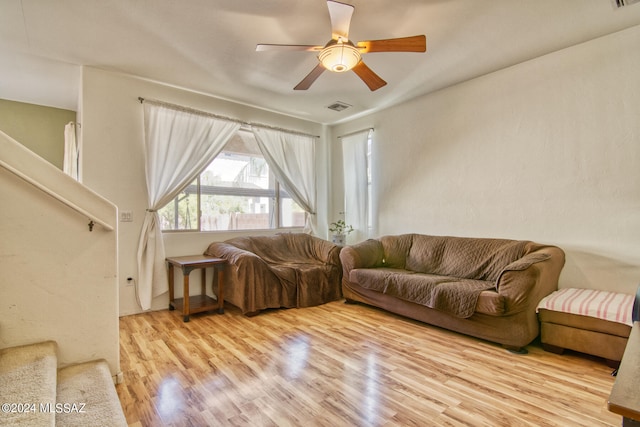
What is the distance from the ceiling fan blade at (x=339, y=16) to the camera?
6.73 ft

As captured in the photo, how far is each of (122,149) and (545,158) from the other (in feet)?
15.1

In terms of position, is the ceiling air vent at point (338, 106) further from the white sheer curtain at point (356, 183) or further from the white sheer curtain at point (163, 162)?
the white sheer curtain at point (163, 162)

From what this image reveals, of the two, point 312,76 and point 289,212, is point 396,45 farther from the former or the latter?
point 289,212

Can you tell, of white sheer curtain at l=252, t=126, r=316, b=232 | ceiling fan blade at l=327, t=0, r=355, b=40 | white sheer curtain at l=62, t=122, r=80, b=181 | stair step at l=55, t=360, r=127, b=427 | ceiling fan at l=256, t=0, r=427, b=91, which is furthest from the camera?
white sheer curtain at l=252, t=126, r=316, b=232

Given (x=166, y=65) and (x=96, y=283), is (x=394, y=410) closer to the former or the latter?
(x=96, y=283)

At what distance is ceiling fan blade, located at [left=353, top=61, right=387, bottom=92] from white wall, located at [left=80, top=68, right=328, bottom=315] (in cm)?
249

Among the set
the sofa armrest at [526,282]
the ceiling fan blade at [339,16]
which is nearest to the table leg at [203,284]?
the ceiling fan blade at [339,16]

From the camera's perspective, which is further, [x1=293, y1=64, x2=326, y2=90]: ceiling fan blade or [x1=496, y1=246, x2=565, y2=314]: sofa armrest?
[x1=293, y1=64, x2=326, y2=90]: ceiling fan blade

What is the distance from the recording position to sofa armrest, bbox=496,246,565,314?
247cm

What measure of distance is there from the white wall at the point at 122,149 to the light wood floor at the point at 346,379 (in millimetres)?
885

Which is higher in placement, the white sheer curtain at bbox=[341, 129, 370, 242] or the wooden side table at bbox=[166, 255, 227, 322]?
the white sheer curtain at bbox=[341, 129, 370, 242]

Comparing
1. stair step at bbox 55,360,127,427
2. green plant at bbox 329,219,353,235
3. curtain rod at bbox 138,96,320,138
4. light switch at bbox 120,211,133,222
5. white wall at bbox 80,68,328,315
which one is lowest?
stair step at bbox 55,360,127,427

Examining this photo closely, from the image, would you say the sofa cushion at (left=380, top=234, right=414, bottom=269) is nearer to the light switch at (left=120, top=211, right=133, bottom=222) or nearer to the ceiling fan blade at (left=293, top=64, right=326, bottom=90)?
the ceiling fan blade at (left=293, top=64, right=326, bottom=90)

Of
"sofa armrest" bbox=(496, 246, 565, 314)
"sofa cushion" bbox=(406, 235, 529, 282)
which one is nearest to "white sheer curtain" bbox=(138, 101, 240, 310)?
"sofa cushion" bbox=(406, 235, 529, 282)
